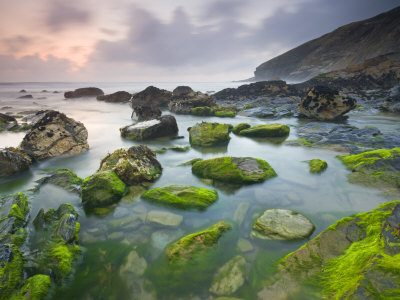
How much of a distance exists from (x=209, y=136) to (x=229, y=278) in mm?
6547

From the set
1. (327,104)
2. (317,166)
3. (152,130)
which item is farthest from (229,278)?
(327,104)

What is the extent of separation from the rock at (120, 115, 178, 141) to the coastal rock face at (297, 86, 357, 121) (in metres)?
9.05

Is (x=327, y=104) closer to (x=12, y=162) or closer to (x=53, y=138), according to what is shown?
(x=53, y=138)

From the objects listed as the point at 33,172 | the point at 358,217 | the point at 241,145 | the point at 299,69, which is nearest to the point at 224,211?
the point at 358,217

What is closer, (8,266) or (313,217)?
(8,266)

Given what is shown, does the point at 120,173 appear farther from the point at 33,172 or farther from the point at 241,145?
the point at 241,145

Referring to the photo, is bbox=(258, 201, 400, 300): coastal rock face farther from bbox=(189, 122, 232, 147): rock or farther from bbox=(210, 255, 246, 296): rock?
bbox=(189, 122, 232, 147): rock

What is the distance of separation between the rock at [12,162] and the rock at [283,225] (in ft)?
22.5

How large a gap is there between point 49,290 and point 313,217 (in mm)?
4095

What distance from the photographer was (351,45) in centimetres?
7669

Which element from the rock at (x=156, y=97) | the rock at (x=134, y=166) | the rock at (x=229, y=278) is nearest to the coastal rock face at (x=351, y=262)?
the rock at (x=229, y=278)

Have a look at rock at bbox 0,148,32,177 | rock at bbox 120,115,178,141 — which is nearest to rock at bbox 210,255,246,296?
rock at bbox 0,148,32,177

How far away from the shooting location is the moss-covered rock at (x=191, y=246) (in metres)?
2.96

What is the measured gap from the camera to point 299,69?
93.9 m
